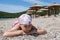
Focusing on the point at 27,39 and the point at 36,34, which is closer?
the point at 27,39

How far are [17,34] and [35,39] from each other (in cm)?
47

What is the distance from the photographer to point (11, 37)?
481 cm

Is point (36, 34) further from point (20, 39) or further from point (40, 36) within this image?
point (20, 39)

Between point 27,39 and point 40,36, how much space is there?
45 cm

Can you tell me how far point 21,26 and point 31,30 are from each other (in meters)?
0.29

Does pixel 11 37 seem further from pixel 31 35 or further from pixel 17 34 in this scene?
pixel 31 35

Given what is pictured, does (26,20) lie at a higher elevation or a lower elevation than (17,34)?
higher

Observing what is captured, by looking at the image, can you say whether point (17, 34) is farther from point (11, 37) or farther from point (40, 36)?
point (40, 36)

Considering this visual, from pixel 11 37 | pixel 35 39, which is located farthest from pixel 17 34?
pixel 35 39

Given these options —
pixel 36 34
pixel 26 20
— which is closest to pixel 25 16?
pixel 26 20

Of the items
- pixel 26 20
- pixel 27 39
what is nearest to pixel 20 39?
pixel 27 39

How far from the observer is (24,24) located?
15.3 feet

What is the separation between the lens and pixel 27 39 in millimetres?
4621

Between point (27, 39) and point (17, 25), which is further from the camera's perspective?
point (17, 25)
